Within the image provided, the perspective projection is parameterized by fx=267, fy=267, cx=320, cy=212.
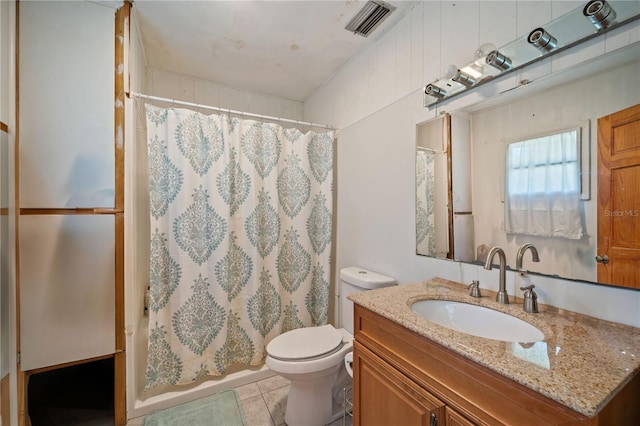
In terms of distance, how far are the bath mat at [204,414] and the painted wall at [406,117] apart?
1.20m

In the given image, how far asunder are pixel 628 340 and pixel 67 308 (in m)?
2.29

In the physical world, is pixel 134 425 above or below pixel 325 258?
below

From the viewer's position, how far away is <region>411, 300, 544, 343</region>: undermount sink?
3.09ft

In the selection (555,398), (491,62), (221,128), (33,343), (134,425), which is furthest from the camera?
(221,128)

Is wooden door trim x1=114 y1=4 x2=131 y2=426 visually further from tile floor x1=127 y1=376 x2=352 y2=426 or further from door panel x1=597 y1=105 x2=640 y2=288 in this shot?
door panel x1=597 y1=105 x2=640 y2=288

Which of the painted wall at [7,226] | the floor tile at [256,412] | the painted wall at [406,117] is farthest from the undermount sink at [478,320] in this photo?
the painted wall at [7,226]

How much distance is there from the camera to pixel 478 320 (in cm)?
108

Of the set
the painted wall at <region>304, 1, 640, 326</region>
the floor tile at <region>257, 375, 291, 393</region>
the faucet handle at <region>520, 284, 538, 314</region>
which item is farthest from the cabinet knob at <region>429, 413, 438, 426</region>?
the floor tile at <region>257, 375, 291, 393</region>

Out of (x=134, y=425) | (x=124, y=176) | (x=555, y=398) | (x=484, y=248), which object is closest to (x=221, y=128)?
(x=124, y=176)

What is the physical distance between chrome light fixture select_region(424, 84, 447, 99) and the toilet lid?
4.79 feet

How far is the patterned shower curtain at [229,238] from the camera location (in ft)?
5.46

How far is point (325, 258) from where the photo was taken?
87.4 inches

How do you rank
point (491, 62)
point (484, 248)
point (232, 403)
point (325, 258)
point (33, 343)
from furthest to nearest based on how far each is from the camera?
point (325, 258)
point (232, 403)
point (33, 343)
point (484, 248)
point (491, 62)

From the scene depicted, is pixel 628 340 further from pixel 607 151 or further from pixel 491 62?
pixel 491 62
